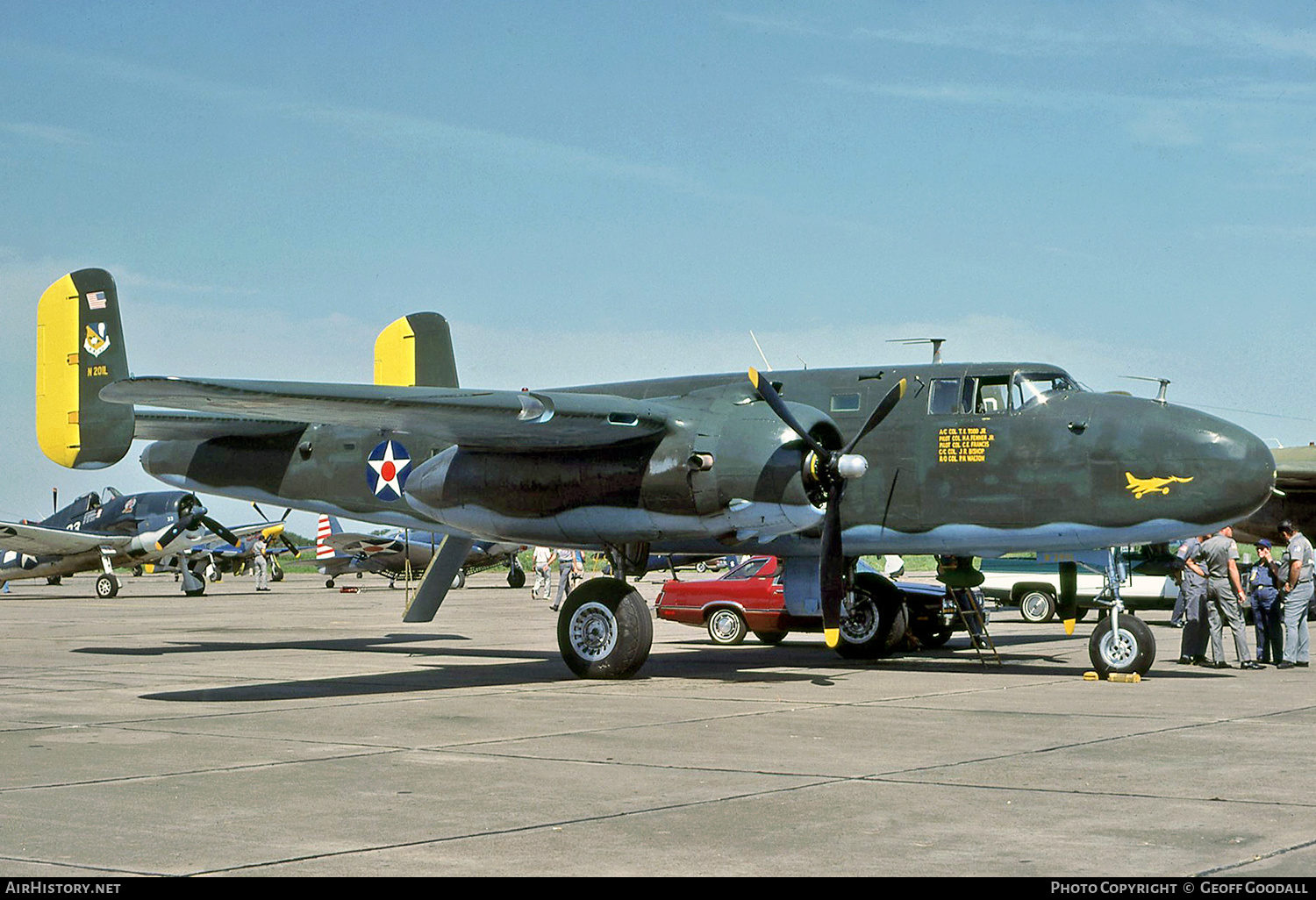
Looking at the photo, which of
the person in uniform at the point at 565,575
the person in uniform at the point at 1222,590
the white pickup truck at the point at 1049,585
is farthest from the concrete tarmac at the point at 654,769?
the person in uniform at the point at 565,575

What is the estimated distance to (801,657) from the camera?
71.9 ft

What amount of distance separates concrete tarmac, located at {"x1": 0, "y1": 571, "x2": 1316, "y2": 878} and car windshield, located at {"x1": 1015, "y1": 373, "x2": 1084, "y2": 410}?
3.52 m

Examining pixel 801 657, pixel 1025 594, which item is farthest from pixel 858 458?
pixel 1025 594

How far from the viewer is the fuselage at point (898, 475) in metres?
16.1

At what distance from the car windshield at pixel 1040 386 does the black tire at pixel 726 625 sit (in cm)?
783

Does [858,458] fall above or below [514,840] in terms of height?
above

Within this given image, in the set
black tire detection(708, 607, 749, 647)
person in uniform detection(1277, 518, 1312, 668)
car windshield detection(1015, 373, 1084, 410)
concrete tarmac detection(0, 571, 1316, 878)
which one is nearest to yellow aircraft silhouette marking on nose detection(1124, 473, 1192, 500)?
car windshield detection(1015, 373, 1084, 410)

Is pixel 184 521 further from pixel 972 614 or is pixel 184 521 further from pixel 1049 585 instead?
pixel 972 614

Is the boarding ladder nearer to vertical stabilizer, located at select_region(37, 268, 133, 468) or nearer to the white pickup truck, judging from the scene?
the white pickup truck

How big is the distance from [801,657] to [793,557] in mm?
3393

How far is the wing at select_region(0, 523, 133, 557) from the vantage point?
46750mm

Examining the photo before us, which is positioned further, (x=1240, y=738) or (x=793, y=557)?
(x=793, y=557)

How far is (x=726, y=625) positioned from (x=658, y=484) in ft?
24.9
